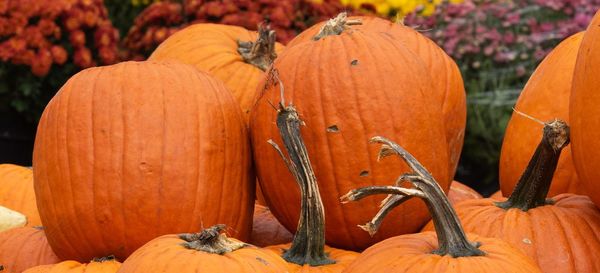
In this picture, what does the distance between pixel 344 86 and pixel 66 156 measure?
69cm

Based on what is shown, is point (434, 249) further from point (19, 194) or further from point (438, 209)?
point (19, 194)

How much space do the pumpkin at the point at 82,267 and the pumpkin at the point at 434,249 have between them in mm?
647

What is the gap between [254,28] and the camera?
5621mm

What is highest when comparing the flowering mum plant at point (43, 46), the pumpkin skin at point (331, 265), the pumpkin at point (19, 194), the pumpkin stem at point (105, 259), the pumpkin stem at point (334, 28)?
the pumpkin stem at point (334, 28)

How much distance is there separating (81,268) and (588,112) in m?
1.21

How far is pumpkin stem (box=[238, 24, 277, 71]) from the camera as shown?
3119 mm

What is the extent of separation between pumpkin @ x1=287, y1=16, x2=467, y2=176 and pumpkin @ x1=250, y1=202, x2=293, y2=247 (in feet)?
1.61

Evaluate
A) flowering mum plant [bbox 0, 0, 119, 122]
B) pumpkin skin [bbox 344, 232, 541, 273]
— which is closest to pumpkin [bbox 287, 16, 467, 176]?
pumpkin skin [bbox 344, 232, 541, 273]

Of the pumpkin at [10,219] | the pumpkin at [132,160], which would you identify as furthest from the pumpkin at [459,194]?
the pumpkin at [10,219]

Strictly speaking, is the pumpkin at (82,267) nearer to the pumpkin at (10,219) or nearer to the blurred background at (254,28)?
the pumpkin at (10,219)

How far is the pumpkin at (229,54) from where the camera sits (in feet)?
9.98

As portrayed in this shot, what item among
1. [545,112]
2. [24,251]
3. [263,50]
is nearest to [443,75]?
[545,112]

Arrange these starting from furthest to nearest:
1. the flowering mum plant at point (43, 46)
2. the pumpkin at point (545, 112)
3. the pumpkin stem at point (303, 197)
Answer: the flowering mum plant at point (43, 46), the pumpkin at point (545, 112), the pumpkin stem at point (303, 197)

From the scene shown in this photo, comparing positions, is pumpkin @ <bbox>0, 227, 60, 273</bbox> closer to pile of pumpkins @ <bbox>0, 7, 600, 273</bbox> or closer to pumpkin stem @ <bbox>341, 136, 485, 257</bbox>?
pile of pumpkins @ <bbox>0, 7, 600, 273</bbox>
